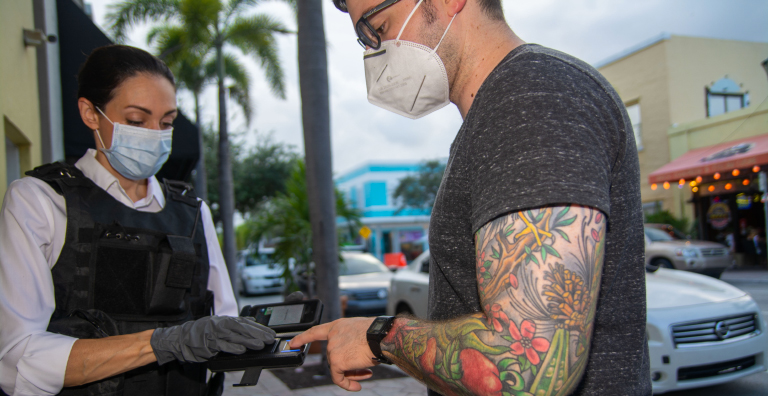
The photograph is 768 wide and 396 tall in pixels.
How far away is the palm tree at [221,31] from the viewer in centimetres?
1317

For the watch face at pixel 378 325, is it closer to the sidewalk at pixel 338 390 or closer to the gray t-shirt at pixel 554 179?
the gray t-shirt at pixel 554 179

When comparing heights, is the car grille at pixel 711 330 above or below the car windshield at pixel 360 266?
above

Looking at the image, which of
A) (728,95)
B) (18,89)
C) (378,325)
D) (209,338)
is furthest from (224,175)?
(378,325)

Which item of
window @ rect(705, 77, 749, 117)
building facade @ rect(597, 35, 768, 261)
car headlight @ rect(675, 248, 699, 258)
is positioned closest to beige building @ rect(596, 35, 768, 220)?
building facade @ rect(597, 35, 768, 261)

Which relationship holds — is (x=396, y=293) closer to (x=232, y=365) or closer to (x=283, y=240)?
(x=283, y=240)

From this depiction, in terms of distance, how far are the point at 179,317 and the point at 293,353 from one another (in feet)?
2.78

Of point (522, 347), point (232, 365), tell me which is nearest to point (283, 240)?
point (232, 365)

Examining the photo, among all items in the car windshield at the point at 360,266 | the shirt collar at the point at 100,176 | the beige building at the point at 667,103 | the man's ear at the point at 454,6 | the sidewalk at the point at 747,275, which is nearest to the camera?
the man's ear at the point at 454,6

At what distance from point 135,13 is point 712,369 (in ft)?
47.0

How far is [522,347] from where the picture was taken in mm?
891

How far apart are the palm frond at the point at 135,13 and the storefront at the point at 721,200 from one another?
1559cm

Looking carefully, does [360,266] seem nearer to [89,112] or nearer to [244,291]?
[244,291]

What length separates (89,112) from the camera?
7.04 ft

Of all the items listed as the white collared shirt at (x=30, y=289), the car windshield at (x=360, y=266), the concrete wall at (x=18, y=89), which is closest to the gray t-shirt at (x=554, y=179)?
the white collared shirt at (x=30, y=289)
